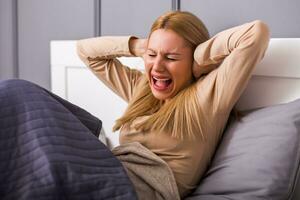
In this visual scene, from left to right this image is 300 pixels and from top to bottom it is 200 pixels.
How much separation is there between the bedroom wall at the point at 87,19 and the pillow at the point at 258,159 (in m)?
0.31

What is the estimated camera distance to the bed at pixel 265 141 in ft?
3.14

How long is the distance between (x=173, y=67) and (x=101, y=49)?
1.07ft

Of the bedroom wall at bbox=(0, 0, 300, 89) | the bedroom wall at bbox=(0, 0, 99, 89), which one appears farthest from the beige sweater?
the bedroom wall at bbox=(0, 0, 99, 89)

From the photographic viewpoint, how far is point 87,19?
181cm

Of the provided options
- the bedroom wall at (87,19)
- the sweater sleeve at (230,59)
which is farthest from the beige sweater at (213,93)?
the bedroom wall at (87,19)

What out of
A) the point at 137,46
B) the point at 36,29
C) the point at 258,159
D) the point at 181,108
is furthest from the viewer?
the point at 36,29

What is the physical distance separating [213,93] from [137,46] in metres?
0.32

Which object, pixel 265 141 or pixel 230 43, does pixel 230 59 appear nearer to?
pixel 230 43

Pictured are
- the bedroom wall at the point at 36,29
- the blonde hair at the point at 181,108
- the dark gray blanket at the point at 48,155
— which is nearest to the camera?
the dark gray blanket at the point at 48,155

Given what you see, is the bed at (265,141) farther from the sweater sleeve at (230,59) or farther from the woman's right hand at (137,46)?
the woman's right hand at (137,46)

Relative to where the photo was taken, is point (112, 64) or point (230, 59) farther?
point (112, 64)

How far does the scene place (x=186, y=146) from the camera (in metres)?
1.07

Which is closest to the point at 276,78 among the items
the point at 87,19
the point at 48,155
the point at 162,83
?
the point at 162,83

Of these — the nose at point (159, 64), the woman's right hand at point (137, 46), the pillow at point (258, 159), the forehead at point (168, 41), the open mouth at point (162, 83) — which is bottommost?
the pillow at point (258, 159)
